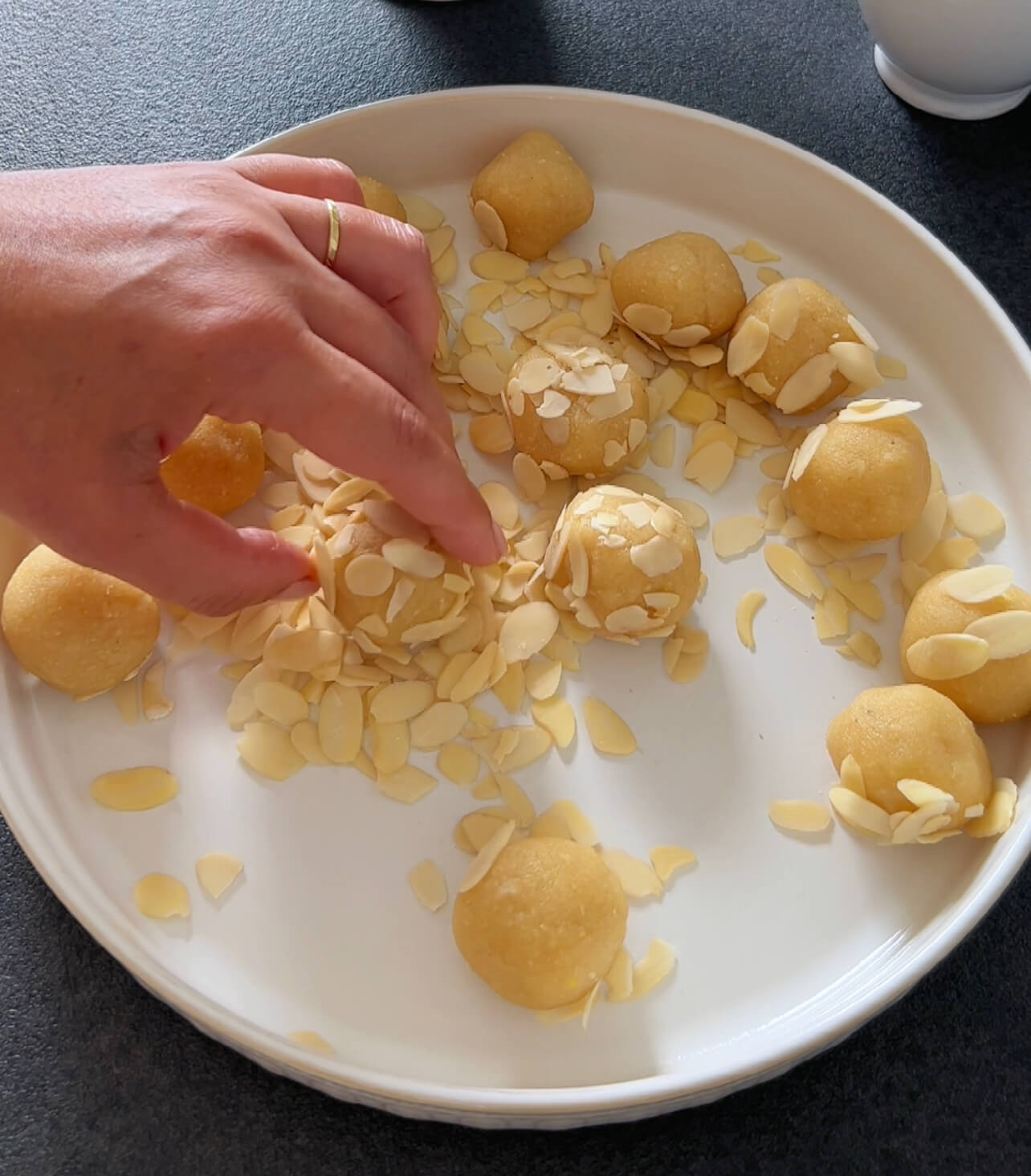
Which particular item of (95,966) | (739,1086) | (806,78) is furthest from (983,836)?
(806,78)

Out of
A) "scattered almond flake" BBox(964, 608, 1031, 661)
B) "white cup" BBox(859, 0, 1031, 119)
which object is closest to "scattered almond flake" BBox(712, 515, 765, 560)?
"scattered almond flake" BBox(964, 608, 1031, 661)

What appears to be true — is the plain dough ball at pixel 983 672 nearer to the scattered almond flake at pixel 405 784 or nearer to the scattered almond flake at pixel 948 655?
the scattered almond flake at pixel 948 655

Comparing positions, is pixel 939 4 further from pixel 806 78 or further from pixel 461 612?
pixel 461 612

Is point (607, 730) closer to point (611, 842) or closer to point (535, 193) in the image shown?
point (611, 842)

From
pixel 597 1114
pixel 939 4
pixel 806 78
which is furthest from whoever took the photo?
pixel 806 78

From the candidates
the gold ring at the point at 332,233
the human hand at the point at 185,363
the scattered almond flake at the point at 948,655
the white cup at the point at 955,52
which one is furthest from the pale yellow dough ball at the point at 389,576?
the white cup at the point at 955,52

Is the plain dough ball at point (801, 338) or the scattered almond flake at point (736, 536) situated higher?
the plain dough ball at point (801, 338)

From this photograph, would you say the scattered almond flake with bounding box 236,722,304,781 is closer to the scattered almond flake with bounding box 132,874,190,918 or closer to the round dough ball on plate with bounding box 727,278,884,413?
the scattered almond flake with bounding box 132,874,190,918
